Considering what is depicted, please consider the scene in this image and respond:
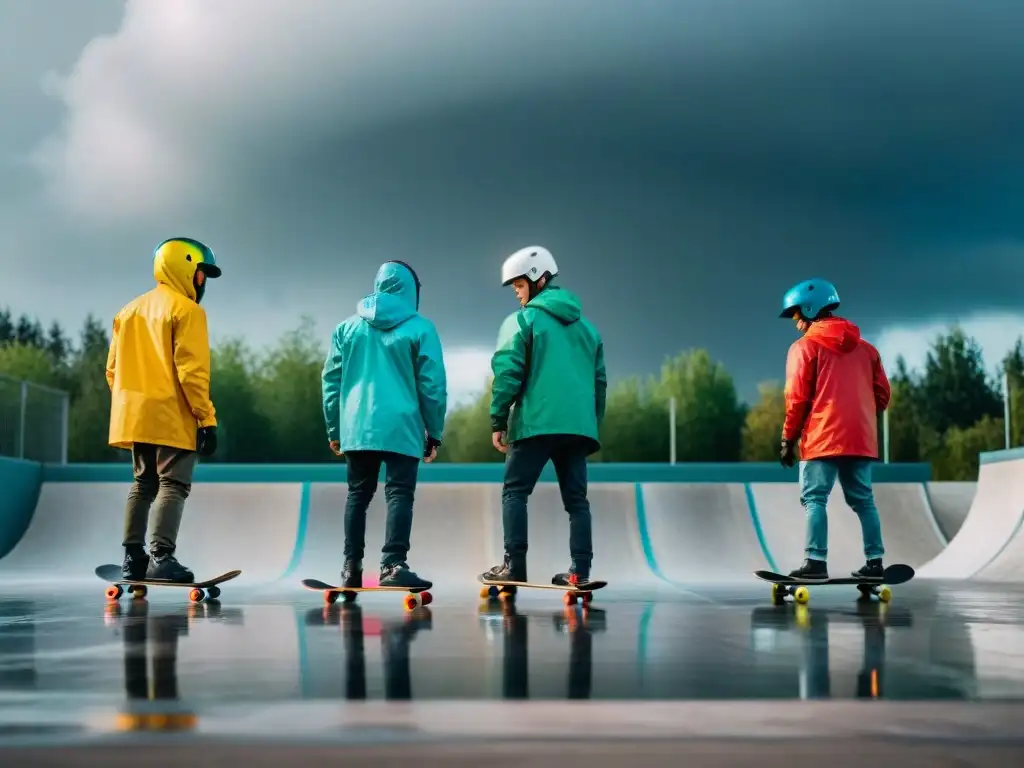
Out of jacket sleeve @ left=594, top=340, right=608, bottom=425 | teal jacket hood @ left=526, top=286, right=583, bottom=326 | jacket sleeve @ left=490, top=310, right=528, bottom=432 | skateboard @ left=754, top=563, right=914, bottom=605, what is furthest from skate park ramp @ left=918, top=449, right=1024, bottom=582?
jacket sleeve @ left=490, top=310, right=528, bottom=432

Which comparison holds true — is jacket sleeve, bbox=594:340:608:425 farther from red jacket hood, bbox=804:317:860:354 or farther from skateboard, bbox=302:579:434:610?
skateboard, bbox=302:579:434:610

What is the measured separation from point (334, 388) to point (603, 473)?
6.38 metres

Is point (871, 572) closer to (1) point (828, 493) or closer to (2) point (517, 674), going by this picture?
(1) point (828, 493)

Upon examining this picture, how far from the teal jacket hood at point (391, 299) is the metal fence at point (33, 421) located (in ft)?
21.3

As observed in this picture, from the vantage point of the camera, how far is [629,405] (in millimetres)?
17078

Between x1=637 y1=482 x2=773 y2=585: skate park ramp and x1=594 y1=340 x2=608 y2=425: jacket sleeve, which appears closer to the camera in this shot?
x1=594 y1=340 x2=608 y2=425: jacket sleeve

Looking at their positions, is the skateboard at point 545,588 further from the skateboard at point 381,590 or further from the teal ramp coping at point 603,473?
the teal ramp coping at point 603,473

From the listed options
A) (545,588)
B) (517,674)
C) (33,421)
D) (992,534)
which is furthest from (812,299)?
(33,421)

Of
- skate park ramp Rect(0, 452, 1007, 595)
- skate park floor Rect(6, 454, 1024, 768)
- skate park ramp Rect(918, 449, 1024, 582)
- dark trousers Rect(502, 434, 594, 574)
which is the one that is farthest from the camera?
skate park ramp Rect(0, 452, 1007, 595)

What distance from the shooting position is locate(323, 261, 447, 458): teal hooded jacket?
17.4 feet

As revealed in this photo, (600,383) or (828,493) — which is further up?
(600,383)

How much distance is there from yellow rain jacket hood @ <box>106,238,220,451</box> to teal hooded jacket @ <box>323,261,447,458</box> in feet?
2.32

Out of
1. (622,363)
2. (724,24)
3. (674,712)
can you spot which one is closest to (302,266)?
(622,363)

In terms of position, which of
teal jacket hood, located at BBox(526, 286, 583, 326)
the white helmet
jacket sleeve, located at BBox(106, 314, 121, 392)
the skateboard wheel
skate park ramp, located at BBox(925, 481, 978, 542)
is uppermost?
the white helmet
